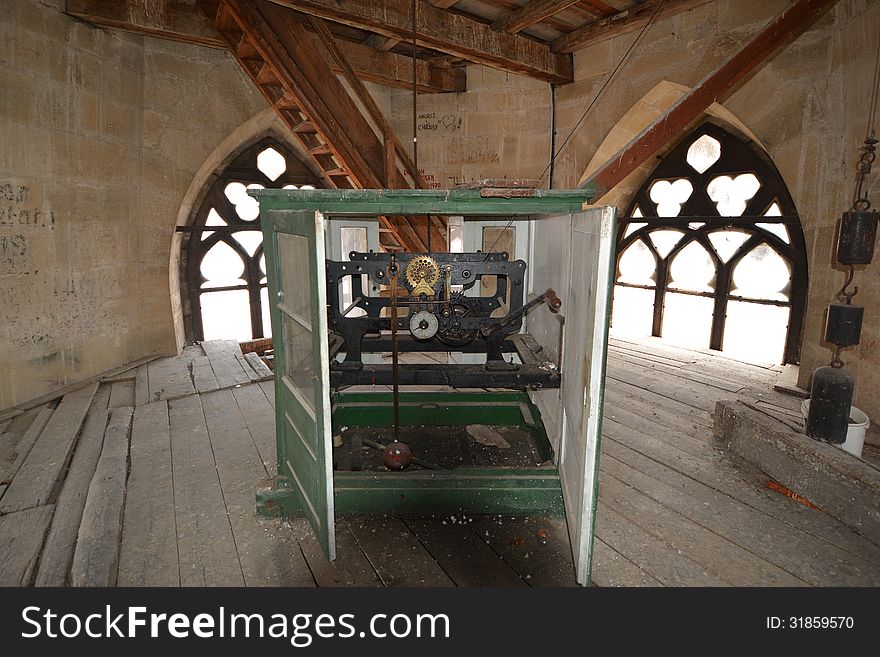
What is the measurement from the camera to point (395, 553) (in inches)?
103

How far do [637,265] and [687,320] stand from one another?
3.54 feet

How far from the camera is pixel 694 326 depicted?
22.8 ft

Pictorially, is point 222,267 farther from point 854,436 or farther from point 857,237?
point 854,436

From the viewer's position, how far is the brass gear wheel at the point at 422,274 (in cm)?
347

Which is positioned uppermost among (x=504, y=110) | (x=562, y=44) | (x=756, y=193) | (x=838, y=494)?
(x=562, y=44)

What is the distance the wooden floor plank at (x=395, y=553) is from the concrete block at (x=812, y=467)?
7.19ft

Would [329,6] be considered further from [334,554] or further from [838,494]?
[838,494]

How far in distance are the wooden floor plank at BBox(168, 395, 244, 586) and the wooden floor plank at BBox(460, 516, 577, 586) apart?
1268mm

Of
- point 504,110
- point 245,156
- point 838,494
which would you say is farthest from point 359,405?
point 504,110

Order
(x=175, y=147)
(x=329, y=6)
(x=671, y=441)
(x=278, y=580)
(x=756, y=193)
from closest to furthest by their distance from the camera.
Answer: (x=278, y=580)
(x=671, y=441)
(x=329, y=6)
(x=175, y=147)
(x=756, y=193)

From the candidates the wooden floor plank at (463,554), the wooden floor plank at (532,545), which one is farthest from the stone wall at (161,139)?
the wooden floor plank at (463,554)

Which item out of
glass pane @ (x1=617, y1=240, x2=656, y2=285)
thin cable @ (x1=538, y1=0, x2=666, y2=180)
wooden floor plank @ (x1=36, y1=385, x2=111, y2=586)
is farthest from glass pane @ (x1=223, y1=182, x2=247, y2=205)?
glass pane @ (x1=617, y1=240, x2=656, y2=285)

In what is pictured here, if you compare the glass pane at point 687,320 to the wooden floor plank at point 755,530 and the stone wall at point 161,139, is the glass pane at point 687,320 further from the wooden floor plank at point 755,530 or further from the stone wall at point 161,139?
the wooden floor plank at point 755,530

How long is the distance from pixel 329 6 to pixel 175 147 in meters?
2.46
